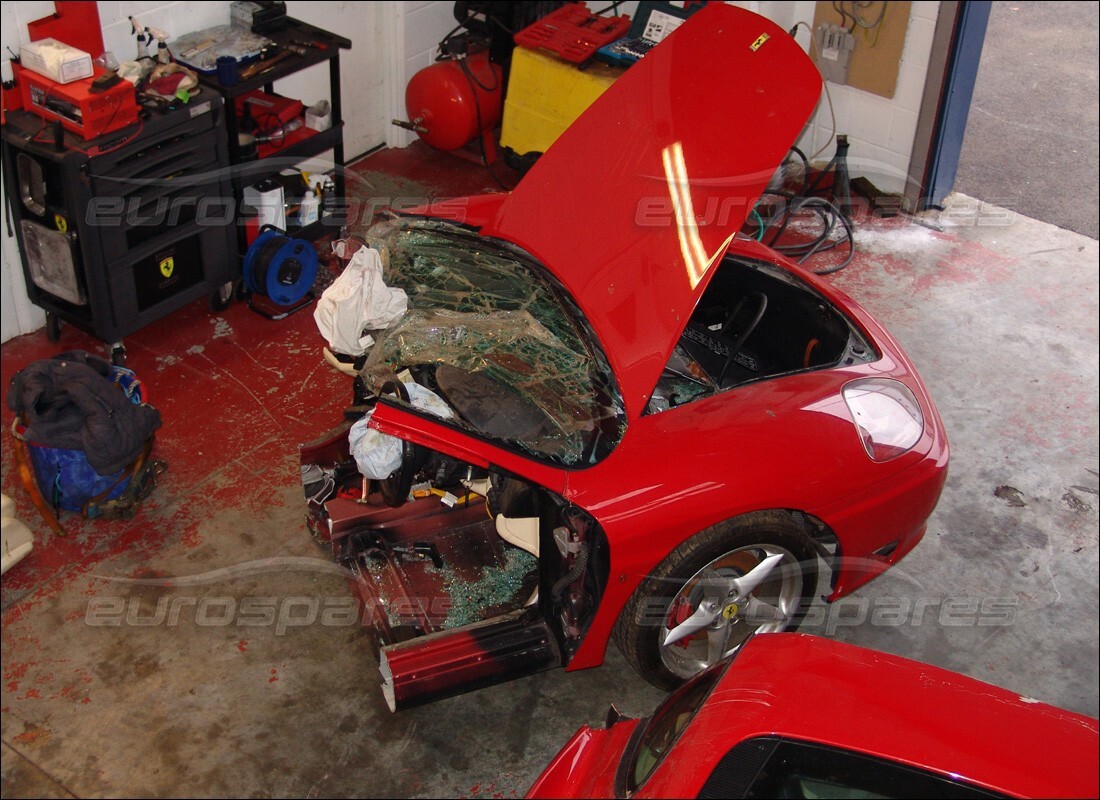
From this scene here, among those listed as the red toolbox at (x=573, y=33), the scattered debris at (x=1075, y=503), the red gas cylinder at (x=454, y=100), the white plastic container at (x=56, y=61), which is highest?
the white plastic container at (x=56, y=61)

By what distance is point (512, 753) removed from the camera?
349 cm

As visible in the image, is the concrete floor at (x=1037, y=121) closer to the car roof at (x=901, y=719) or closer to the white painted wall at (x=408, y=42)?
the white painted wall at (x=408, y=42)

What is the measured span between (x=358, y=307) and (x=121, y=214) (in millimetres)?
1750

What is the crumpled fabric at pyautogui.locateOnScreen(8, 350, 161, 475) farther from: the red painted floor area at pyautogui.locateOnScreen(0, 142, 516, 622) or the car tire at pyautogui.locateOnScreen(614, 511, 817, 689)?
the car tire at pyautogui.locateOnScreen(614, 511, 817, 689)

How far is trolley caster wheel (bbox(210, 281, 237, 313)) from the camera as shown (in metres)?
5.48

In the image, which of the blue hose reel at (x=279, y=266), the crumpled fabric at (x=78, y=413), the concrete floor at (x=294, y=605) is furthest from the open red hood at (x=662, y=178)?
the blue hose reel at (x=279, y=266)

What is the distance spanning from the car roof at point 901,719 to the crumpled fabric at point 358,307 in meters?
1.66

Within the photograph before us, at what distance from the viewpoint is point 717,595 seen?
11.7 feet

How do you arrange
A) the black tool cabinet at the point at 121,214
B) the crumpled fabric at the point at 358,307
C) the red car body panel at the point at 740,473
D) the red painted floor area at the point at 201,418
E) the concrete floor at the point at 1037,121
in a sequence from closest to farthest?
the red car body panel at the point at 740,473 → the crumpled fabric at the point at 358,307 → the red painted floor area at the point at 201,418 → the black tool cabinet at the point at 121,214 → the concrete floor at the point at 1037,121

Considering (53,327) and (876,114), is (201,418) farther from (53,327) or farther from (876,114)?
(876,114)

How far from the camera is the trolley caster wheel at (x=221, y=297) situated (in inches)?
216

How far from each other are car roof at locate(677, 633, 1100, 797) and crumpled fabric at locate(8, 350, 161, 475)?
2609mm

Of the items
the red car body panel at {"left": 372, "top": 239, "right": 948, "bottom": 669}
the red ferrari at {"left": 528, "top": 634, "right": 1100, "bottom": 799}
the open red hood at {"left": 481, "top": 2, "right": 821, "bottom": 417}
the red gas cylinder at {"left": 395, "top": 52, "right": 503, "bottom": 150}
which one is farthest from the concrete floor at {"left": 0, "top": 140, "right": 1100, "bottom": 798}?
the red gas cylinder at {"left": 395, "top": 52, "right": 503, "bottom": 150}

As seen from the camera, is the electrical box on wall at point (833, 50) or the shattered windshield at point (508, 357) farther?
the electrical box on wall at point (833, 50)
